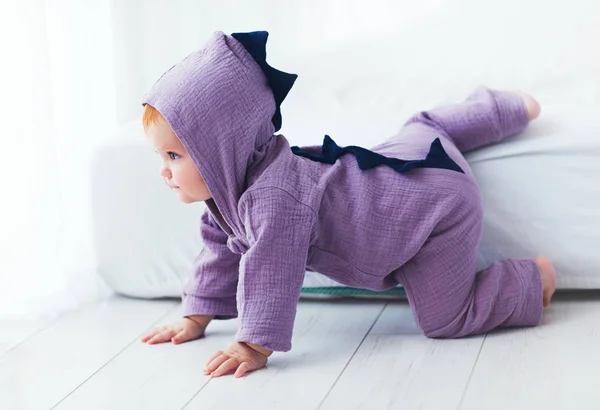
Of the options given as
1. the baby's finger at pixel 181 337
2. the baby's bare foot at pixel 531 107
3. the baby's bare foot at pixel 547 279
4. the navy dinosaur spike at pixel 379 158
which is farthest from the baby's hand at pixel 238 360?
the baby's bare foot at pixel 531 107

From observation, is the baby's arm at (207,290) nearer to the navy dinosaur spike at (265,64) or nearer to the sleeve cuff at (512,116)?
the navy dinosaur spike at (265,64)

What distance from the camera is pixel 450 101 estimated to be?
159cm

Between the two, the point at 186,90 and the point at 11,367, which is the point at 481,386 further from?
the point at 11,367

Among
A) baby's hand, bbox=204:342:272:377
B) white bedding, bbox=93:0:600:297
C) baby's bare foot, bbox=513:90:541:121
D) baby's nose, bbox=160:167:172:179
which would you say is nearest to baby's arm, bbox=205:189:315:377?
baby's hand, bbox=204:342:272:377

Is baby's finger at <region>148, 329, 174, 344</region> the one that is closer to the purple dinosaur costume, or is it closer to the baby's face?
the purple dinosaur costume

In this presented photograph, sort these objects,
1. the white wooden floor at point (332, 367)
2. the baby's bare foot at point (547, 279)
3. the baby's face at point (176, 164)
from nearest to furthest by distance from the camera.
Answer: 1. the white wooden floor at point (332, 367)
2. the baby's face at point (176, 164)
3. the baby's bare foot at point (547, 279)

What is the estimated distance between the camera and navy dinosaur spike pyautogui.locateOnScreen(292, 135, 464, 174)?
4.18 feet

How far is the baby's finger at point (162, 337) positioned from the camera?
53.4 inches

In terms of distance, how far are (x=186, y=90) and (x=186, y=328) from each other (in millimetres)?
384

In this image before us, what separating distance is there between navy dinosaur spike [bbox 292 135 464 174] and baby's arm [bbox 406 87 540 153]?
0.40 feet

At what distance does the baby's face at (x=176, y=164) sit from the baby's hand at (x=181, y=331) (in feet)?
0.76

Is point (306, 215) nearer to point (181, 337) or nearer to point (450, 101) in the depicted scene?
point (181, 337)

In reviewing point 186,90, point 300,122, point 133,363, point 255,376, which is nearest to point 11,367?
point 133,363

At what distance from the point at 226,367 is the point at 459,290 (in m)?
0.34
